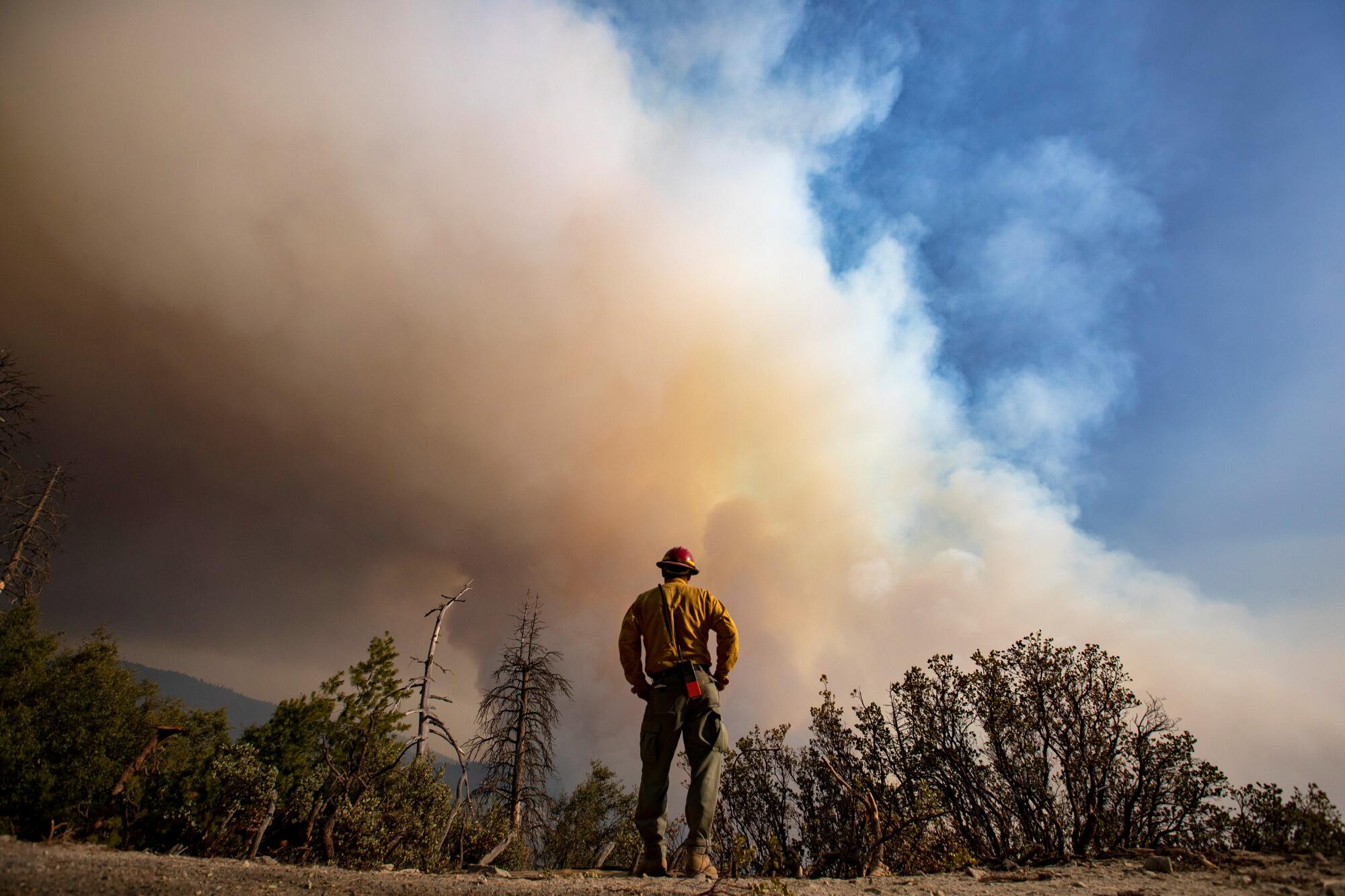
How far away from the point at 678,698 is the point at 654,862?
130cm

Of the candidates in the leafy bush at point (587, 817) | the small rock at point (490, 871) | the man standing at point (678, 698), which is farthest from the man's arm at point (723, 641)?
the leafy bush at point (587, 817)

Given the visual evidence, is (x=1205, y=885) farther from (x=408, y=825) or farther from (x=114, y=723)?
(x=114, y=723)

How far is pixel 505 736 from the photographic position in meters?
20.0

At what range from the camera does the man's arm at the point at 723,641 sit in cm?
577

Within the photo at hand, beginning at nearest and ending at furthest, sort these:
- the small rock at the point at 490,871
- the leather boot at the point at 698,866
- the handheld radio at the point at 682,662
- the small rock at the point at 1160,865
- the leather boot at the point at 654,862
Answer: the small rock at the point at 1160,865
the leather boot at the point at 698,866
the leather boot at the point at 654,862
the handheld radio at the point at 682,662
the small rock at the point at 490,871

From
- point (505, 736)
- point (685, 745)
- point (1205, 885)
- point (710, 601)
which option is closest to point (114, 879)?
point (685, 745)

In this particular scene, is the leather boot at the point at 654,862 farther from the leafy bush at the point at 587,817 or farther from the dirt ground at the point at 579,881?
the leafy bush at the point at 587,817

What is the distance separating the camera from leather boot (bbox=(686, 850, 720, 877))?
189 inches

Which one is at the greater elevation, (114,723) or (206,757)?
(114,723)

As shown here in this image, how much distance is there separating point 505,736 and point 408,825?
9.37 metres

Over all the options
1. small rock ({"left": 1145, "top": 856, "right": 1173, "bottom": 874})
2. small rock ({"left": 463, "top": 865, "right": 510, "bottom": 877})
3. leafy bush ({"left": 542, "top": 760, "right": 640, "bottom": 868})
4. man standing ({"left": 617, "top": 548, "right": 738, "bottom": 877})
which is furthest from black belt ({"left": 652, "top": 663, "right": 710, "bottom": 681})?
leafy bush ({"left": 542, "top": 760, "right": 640, "bottom": 868})

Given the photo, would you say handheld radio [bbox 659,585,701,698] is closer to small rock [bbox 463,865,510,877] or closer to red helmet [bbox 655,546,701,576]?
red helmet [bbox 655,546,701,576]

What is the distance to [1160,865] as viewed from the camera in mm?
4625

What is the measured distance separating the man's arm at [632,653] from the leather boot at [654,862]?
1.21m
